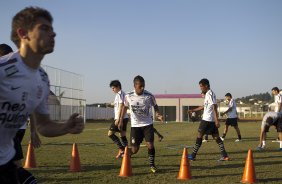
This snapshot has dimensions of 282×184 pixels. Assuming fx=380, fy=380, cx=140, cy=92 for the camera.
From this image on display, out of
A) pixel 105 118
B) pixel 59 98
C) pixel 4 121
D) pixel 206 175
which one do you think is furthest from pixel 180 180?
pixel 105 118

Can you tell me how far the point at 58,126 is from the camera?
→ 3578mm

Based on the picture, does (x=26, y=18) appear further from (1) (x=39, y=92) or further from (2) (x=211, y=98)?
(2) (x=211, y=98)

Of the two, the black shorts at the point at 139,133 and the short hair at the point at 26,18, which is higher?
the short hair at the point at 26,18

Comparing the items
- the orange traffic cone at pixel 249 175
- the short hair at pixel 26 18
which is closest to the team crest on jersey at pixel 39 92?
the short hair at pixel 26 18

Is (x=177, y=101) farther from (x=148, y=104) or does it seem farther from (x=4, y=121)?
(x=4, y=121)

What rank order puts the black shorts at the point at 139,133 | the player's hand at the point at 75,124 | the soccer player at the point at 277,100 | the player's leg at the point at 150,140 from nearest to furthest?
the player's hand at the point at 75,124, the player's leg at the point at 150,140, the black shorts at the point at 139,133, the soccer player at the point at 277,100

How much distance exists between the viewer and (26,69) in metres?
3.08

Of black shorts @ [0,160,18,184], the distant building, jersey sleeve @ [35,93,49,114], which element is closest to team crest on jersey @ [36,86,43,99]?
jersey sleeve @ [35,93,49,114]

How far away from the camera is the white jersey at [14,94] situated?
2959 millimetres

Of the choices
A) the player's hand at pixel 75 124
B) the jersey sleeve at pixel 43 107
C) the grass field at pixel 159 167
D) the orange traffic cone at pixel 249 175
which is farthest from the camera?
the grass field at pixel 159 167

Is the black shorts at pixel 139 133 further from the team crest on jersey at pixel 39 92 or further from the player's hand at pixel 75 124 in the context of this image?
the team crest on jersey at pixel 39 92

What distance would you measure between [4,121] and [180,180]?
4.87 m

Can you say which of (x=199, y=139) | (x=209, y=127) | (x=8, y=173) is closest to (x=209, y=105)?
(x=209, y=127)

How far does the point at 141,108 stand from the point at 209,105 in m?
→ 2.46
